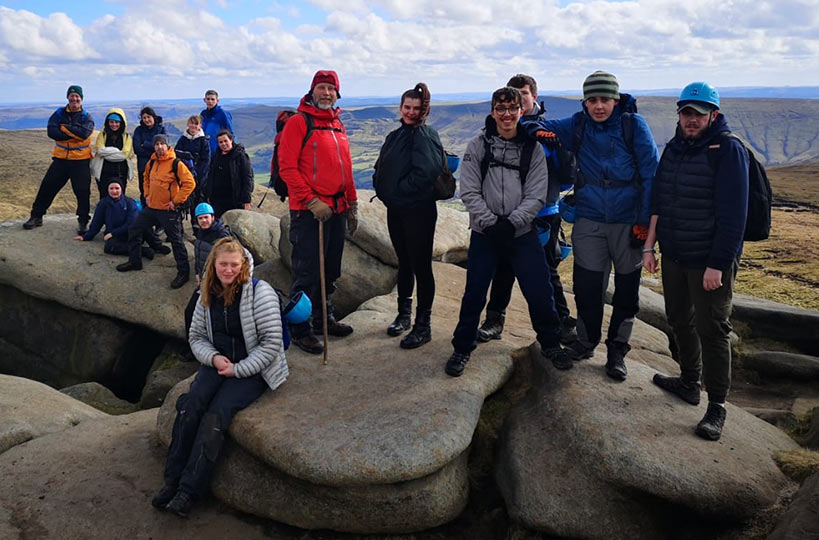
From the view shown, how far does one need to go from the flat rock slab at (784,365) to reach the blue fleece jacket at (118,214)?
57.9ft

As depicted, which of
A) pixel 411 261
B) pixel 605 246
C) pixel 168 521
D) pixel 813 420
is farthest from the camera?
pixel 411 261

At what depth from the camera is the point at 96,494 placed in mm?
8336

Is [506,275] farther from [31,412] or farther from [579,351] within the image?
[31,412]

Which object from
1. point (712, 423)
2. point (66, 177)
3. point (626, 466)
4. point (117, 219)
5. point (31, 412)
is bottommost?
point (31, 412)

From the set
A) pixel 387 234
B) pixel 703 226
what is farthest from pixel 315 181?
pixel 387 234

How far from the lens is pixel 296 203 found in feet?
32.5

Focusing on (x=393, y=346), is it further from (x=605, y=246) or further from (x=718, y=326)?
(x=718, y=326)

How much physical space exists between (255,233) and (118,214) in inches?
164

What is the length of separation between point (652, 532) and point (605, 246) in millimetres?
4066

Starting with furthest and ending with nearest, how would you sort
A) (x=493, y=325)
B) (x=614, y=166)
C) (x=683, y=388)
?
(x=493, y=325) < (x=683, y=388) < (x=614, y=166)

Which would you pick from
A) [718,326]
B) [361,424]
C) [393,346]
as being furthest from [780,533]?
[393,346]

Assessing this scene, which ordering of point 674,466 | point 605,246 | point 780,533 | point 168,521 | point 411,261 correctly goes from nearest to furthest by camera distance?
1. point 780,533
2. point 674,466
3. point 168,521
4. point 605,246
5. point 411,261

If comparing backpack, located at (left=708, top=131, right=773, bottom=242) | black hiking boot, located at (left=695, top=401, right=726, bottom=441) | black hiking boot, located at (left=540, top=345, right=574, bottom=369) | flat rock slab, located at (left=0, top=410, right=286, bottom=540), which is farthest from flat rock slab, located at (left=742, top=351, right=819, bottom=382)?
flat rock slab, located at (left=0, top=410, right=286, bottom=540)

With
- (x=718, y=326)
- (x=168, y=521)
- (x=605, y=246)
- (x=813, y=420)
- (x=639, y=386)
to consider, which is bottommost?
(x=168, y=521)
